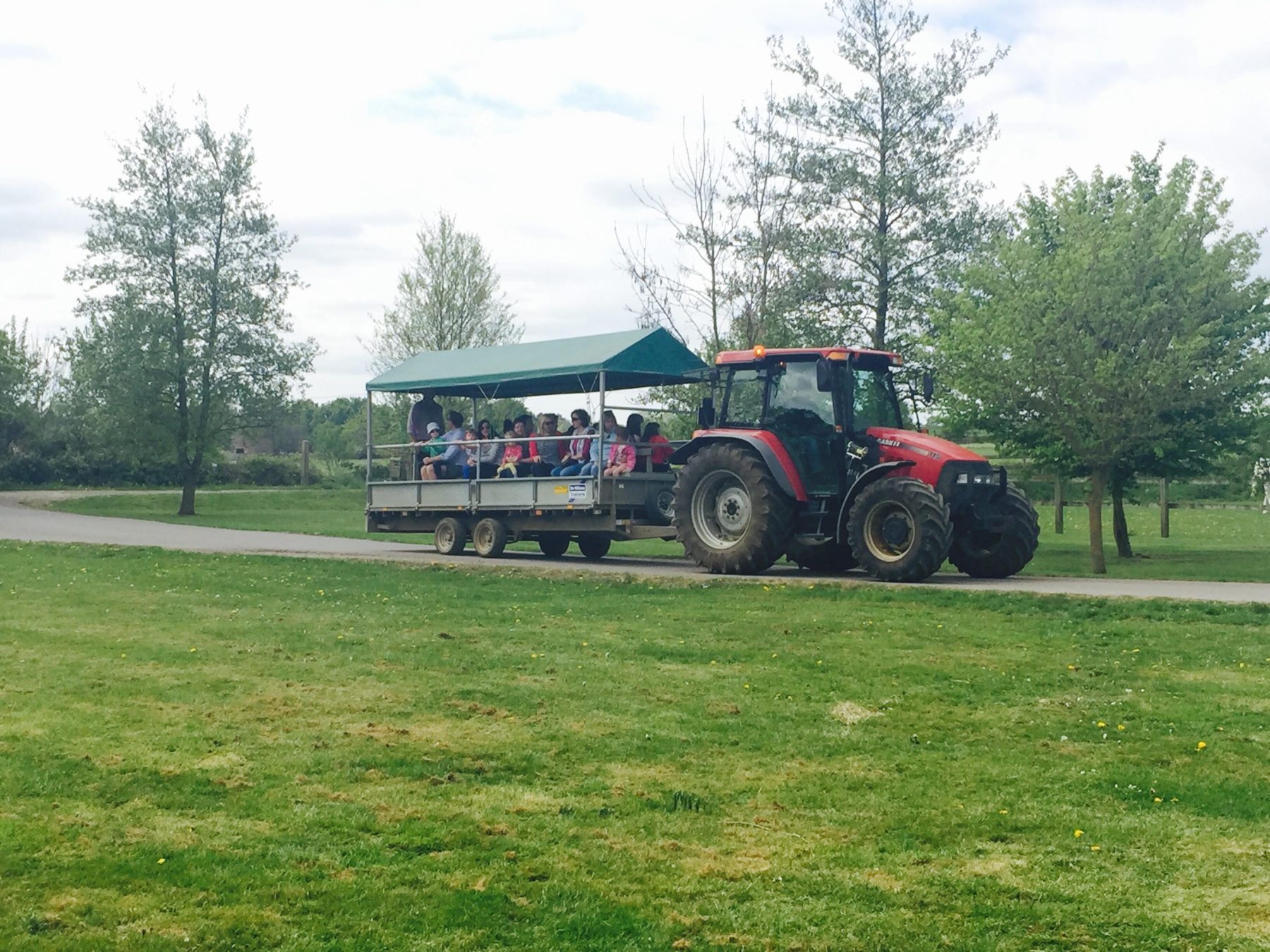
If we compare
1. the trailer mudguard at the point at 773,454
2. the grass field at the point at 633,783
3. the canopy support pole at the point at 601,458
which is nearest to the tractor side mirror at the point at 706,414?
the trailer mudguard at the point at 773,454

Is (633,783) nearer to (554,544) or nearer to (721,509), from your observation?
(721,509)

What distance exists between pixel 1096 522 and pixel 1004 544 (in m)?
2.67

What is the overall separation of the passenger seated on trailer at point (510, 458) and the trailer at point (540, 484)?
261 mm

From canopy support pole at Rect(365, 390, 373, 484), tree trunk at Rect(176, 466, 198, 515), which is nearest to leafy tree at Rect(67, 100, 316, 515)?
tree trunk at Rect(176, 466, 198, 515)

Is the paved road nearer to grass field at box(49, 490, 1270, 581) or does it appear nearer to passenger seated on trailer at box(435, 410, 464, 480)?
passenger seated on trailer at box(435, 410, 464, 480)

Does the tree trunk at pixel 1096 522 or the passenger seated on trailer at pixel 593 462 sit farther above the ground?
the passenger seated on trailer at pixel 593 462

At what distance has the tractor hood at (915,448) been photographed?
17969mm

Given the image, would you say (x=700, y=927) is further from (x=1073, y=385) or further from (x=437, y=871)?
(x=1073, y=385)

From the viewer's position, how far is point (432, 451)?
80.9 feet

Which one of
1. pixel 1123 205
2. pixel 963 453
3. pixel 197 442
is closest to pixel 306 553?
pixel 963 453

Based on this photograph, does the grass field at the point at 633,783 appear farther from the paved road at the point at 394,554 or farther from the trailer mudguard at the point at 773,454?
the trailer mudguard at the point at 773,454

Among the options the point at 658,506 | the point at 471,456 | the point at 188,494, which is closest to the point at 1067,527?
the point at 658,506

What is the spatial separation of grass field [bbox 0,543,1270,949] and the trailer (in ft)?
25.5

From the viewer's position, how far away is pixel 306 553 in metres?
22.3
